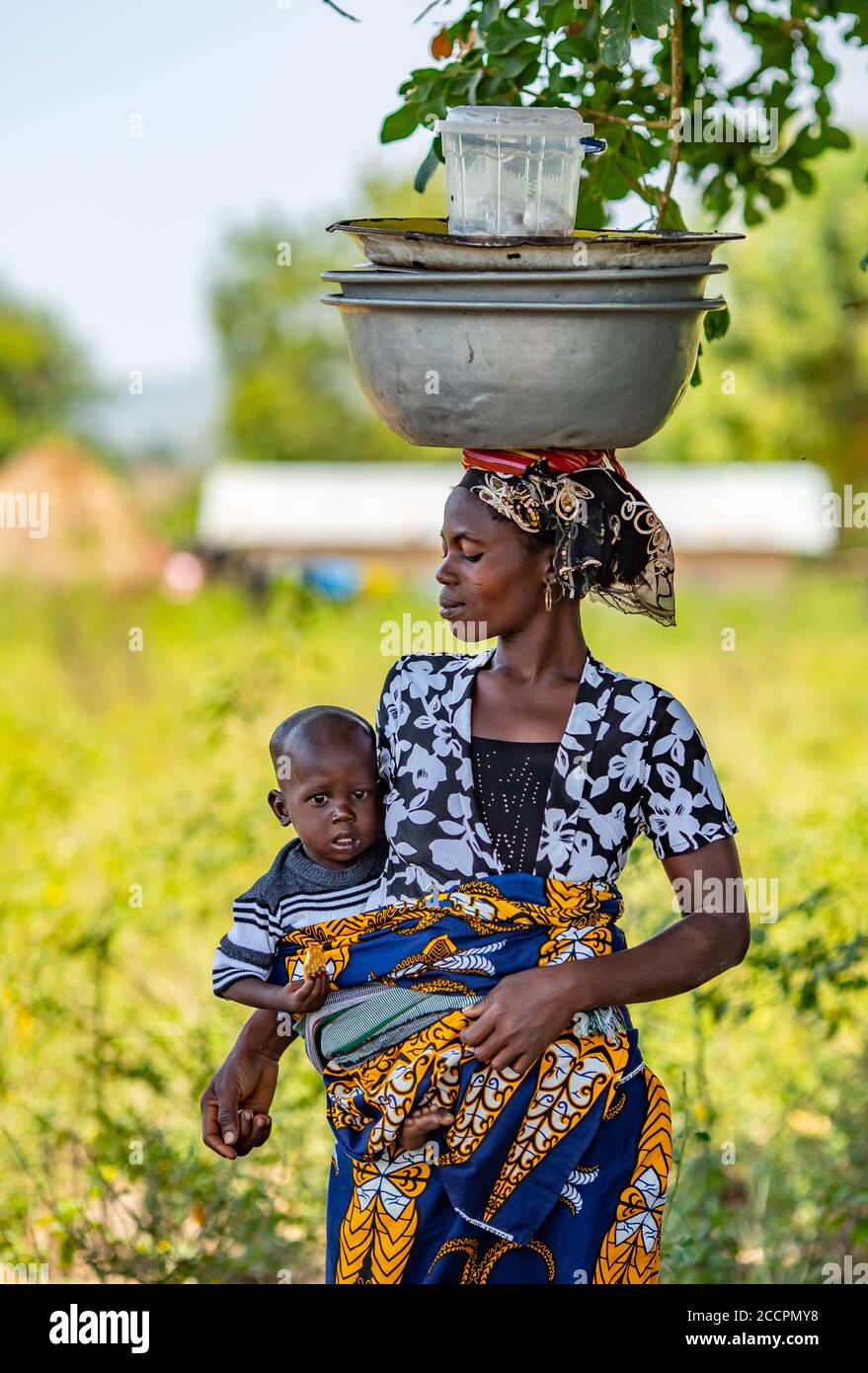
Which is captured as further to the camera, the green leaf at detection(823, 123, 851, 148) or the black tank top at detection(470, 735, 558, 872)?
the green leaf at detection(823, 123, 851, 148)

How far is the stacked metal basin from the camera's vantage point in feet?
6.03

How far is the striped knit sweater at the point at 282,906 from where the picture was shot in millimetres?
2070

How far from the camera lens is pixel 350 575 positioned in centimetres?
1862

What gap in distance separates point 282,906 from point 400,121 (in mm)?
1272

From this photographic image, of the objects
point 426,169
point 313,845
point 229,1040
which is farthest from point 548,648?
point 229,1040

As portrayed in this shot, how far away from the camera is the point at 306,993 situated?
6.52 feet

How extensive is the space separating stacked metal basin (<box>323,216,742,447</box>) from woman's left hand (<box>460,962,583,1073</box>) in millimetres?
687

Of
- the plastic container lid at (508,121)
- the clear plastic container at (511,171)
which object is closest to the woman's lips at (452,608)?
the clear plastic container at (511,171)

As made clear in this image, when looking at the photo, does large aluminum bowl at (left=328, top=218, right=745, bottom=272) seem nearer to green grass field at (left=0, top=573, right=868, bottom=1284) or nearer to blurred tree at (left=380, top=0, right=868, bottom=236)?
blurred tree at (left=380, top=0, right=868, bottom=236)

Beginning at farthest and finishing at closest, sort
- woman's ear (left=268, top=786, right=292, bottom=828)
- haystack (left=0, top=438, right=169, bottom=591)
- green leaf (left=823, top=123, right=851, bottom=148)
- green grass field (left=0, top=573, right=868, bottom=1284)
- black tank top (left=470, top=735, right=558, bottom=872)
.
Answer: haystack (left=0, top=438, right=169, bottom=591), green grass field (left=0, top=573, right=868, bottom=1284), green leaf (left=823, top=123, right=851, bottom=148), woman's ear (left=268, top=786, right=292, bottom=828), black tank top (left=470, top=735, right=558, bottom=872)

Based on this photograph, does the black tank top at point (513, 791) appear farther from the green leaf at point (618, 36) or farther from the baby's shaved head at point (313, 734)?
the green leaf at point (618, 36)

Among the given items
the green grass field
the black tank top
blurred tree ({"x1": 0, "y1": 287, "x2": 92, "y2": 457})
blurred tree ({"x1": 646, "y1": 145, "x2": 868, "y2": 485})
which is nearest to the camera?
the black tank top

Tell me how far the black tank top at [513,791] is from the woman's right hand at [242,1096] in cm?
45

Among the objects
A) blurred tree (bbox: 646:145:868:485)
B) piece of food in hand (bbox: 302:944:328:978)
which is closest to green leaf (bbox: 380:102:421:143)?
piece of food in hand (bbox: 302:944:328:978)
